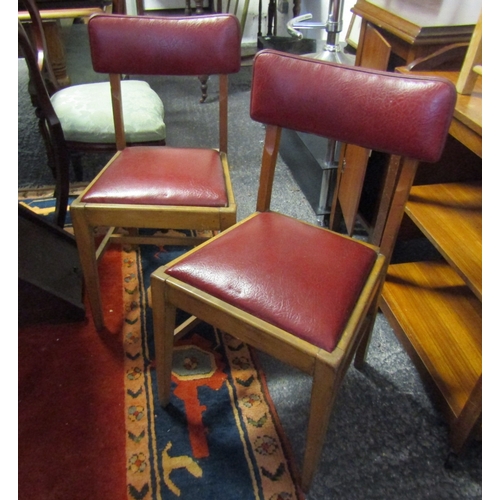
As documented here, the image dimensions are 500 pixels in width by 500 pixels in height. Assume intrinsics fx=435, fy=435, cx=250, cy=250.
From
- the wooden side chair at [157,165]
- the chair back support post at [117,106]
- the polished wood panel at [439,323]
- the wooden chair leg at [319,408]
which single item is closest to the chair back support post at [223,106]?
the wooden side chair at [157,165]

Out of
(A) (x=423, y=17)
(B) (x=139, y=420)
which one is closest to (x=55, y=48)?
(A) (x=423, y=17)

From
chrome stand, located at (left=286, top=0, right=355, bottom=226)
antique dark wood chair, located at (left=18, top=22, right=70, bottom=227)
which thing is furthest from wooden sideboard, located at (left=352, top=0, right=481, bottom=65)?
antique dark wood chair, located at (left=18, top=22, right=70, bottom=227)

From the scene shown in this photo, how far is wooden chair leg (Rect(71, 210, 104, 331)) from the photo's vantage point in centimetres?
115

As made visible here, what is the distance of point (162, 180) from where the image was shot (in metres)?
1.20

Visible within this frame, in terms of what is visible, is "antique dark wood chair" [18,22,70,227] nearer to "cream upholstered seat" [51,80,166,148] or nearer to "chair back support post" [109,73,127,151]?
"cream upholstered seat" [51,80,166,148]

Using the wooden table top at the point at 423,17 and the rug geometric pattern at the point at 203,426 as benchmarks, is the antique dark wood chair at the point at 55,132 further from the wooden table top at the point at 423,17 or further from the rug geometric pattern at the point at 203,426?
the wooden table top at the point at 423,17

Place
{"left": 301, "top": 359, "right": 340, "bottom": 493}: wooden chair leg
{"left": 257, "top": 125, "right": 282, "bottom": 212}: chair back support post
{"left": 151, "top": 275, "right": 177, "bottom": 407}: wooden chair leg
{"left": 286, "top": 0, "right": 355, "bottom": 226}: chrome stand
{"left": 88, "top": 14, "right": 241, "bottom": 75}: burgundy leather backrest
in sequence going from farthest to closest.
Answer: {"left": 286, "top": 0, "right": 355, "bottom": 226}: chrome stand
{"left": 88, "top": 14, "right": 241, "bottom": 75}: burgundy leather backrest
{"left": 257, "top": 125, "right": 282, "bottom": 212}: chair back support post
{"left": 151, "top": 275, "right": 177, "bottom": 407}: wooden chair leg
{"left": 301, "top": 359, "right": 340, "bottom": 493}: wooden chair leg

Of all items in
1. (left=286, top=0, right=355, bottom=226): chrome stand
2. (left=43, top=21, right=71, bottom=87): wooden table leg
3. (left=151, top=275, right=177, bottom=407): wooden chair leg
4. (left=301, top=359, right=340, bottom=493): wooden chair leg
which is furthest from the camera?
(left=43, top=21, right=71, bottom=87): wooden table leg

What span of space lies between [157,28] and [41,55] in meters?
0.67

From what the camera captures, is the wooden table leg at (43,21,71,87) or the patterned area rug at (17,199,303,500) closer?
the patterned area rug at (17,199,303,500)

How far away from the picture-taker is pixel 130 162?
129 centimetres

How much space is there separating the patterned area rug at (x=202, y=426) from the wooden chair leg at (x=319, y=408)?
0.48 feet

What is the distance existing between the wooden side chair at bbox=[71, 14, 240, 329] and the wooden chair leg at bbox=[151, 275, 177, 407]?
10.3 inches
